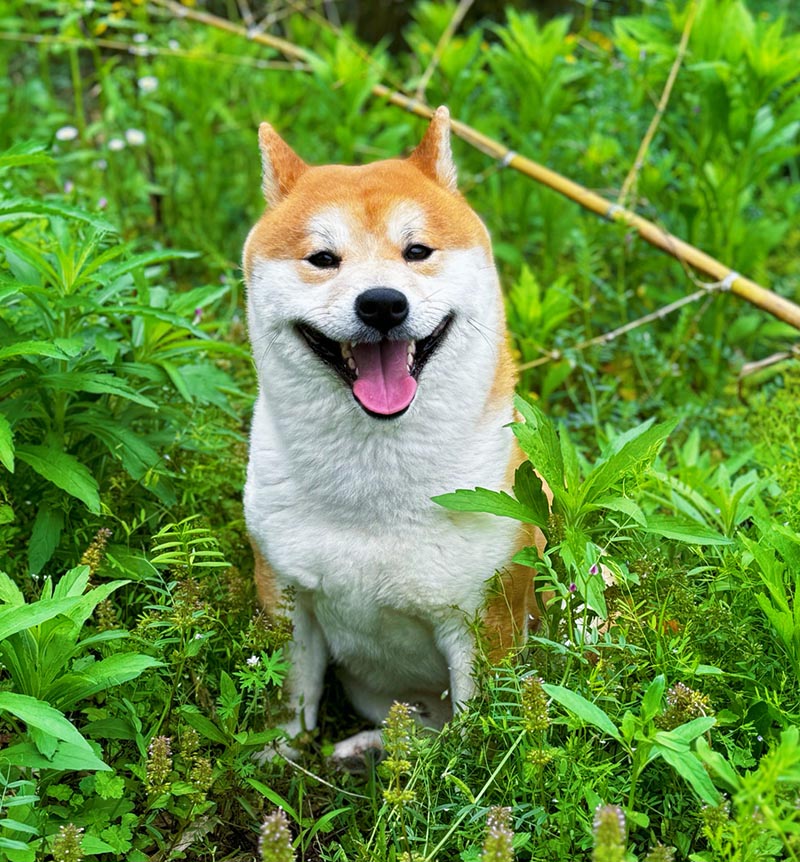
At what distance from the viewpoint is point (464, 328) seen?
2.89 m

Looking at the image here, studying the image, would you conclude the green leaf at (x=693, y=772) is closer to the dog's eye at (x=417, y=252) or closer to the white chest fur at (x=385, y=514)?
the white chest fur at (x=385, y=514)

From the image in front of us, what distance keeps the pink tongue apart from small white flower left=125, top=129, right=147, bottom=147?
3068 millimetres

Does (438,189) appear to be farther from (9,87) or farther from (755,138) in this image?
(9,87)

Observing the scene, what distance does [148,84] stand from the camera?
5535 millimetres

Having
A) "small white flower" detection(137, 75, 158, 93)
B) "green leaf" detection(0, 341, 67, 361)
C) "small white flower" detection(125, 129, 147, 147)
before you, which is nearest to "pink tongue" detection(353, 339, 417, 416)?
"green leaf" detection(0, 341, 67, 361)

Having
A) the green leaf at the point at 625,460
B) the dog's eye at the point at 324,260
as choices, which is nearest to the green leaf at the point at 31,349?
the dog's eye at the point at 324,260

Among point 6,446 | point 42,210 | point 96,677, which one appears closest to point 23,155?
point 42,210

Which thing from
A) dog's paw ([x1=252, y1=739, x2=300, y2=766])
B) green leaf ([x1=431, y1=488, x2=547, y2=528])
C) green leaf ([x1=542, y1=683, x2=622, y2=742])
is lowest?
dog's paw ([x1=252, y1=739, x2=300, y2=766])

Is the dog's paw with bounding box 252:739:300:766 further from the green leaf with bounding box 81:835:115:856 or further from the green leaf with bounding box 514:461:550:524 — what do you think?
the green leaf with bounding box 514:461:550:524

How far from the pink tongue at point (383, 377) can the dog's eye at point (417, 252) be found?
0.82ft

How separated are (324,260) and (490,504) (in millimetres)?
808

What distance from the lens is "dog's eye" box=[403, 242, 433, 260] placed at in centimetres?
290

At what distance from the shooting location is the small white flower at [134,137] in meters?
5.39

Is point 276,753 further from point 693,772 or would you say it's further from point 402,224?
point 402,224
